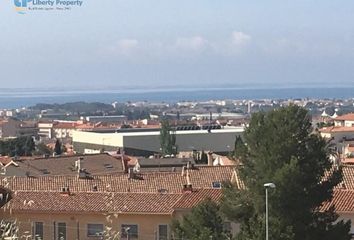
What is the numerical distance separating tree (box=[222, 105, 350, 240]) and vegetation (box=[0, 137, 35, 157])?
163 ft

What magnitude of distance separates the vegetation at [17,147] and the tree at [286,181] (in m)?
49.6

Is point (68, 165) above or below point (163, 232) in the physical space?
below

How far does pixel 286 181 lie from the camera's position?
15.9 metres

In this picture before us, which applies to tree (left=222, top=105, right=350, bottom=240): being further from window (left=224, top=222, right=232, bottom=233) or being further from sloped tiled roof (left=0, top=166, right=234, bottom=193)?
sloped tiled roof (left=0, top=166, right=234, bottom=193)

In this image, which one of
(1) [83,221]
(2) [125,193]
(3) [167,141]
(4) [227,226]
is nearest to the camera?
(4) [227,226]

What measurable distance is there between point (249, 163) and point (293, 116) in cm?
123

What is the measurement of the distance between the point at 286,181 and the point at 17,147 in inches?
2116

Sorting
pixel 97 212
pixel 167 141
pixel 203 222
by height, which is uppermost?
pixel 203 222

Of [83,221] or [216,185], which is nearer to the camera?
[83,221]

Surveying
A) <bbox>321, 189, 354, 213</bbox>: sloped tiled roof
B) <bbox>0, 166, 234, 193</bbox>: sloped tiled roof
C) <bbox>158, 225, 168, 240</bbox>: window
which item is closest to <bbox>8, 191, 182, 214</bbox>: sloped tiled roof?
<bbox>158, 225, 168, 240</bbox>: window

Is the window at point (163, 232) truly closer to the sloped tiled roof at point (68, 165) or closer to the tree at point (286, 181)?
the tree at point (286, 181)

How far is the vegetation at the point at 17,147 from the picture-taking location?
66006mm

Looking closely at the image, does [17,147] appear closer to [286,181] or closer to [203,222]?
[203,222]

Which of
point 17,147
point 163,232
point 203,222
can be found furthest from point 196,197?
point 17,147
